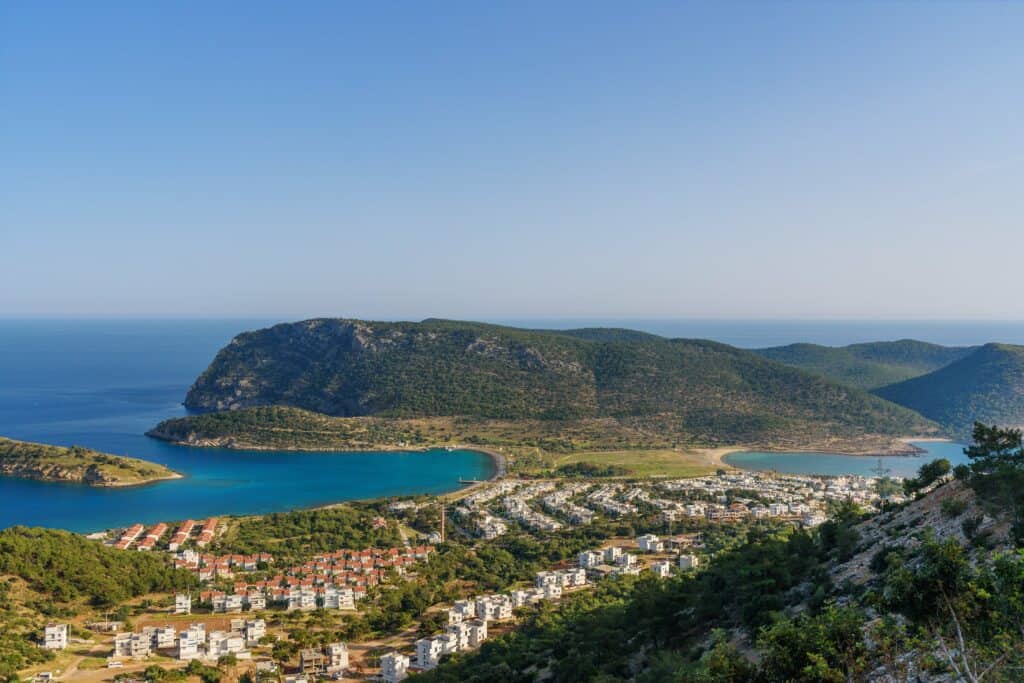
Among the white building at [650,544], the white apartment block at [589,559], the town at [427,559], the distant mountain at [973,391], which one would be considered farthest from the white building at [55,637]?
the distant mountain at [973,391]

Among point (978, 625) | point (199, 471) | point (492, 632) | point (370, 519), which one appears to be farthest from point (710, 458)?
point (978, 625)

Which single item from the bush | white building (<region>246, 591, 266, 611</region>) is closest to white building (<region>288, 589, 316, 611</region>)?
white building (<region>246, 591, 266, 611</region>)

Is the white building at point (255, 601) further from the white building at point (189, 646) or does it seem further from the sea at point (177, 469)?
the sea at point (177, 469)

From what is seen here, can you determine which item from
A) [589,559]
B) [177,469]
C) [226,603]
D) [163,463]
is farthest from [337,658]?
[163,463]

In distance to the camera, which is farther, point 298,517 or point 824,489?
point 824,489

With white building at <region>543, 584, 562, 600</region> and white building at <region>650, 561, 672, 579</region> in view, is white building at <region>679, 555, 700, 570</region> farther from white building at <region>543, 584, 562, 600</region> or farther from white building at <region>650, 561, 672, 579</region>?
white building at <region>543, 584, 562, 600</region>

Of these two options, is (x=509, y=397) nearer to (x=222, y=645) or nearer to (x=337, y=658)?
(x=222, y=645)

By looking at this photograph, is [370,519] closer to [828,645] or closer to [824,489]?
[824,489]

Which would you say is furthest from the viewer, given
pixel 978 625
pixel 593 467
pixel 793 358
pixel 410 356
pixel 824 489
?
pixel 793 358
